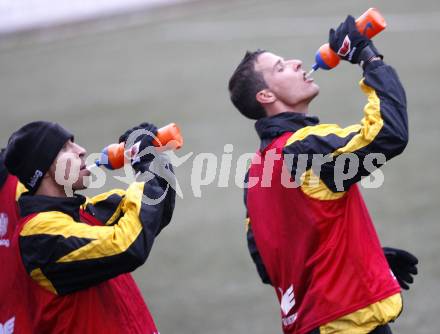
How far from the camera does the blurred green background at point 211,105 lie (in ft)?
21.6

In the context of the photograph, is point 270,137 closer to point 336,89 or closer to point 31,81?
point 336,89

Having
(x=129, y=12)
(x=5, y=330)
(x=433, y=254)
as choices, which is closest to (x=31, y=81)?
(x=129, y=12)

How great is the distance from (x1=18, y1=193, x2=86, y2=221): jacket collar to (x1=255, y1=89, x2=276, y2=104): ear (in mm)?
1103

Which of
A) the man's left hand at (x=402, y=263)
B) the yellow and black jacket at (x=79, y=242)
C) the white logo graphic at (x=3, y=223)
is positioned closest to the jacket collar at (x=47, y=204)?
the yellow and black jacket at (x=79, y=242)

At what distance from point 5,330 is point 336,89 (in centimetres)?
852

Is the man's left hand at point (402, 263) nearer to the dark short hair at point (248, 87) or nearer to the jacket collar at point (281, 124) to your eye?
the jacket collar at point (281, 124)

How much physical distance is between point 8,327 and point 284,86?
1.84 meters

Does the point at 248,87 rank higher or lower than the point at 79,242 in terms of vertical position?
higher

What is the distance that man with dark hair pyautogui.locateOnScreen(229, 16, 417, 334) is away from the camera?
377 cm

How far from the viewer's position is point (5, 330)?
4.03m

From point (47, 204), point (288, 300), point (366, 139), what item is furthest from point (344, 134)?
point (47, 204)

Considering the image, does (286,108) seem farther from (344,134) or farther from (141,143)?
(141,143)

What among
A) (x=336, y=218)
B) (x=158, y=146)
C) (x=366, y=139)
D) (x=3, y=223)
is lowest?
(x=336, y=218)

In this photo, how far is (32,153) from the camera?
12.6 feet
